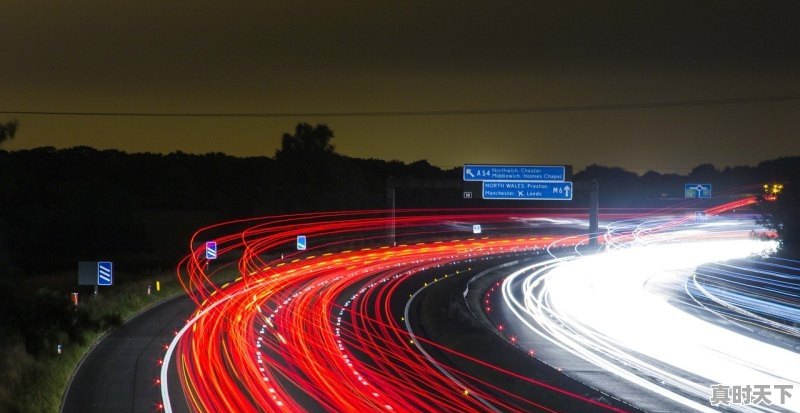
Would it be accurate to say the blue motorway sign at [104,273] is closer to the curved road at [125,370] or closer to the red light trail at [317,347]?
the curved road at [125,370]

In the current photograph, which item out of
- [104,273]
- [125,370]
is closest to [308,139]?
[104,273]

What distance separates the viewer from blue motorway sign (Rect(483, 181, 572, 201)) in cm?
5806

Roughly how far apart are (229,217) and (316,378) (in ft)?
242

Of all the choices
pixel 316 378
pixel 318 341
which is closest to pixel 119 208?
pixel 318 341

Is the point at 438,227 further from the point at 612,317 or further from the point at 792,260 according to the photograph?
the point at 612,317

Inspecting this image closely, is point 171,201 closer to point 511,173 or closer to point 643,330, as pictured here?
point 511,173

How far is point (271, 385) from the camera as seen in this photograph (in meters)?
17.7

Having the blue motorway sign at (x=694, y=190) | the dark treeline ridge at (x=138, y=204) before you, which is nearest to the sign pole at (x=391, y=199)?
the dark treeline ridge at (x=138, y=204)

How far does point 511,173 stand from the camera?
58.1 meters

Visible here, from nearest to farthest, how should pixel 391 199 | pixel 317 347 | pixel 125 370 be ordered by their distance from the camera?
pixel 125 370, pixel 317 347, pixel 391 199

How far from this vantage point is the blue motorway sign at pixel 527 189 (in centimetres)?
5806

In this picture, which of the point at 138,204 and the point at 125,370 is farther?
the point at 138,204

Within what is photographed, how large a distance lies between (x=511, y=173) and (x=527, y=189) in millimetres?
1408

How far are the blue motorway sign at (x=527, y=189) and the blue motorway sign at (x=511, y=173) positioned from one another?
0.26 metres
